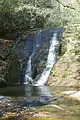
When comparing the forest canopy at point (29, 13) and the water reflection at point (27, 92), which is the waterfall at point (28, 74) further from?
the water reflection at point (27, 92)

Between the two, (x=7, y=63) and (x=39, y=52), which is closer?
(x=7, y=63)

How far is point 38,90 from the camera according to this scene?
15.6 meters

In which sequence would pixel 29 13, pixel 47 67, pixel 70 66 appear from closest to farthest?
pixel 70 66 < pixel 47 67 < pixel 29 13

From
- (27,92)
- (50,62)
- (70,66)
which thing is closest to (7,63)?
(50,62)

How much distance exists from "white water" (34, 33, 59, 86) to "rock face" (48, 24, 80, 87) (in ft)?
1.65

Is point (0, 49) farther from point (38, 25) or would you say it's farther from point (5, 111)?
point (5, 111)

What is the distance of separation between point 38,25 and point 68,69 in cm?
799

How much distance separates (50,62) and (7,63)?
3.05m

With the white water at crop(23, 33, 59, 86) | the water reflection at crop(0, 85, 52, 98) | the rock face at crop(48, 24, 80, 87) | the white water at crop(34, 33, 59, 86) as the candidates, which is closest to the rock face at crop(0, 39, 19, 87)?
the white water at crop(23, 33, 59, 86)

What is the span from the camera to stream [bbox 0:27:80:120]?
354 inches

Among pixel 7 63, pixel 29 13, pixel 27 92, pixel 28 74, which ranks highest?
pixel 29 13

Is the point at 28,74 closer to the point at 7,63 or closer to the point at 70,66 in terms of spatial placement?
the point at 7,63

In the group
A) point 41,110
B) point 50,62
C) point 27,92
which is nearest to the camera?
point 41,110

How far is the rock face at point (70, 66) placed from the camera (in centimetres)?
1819
